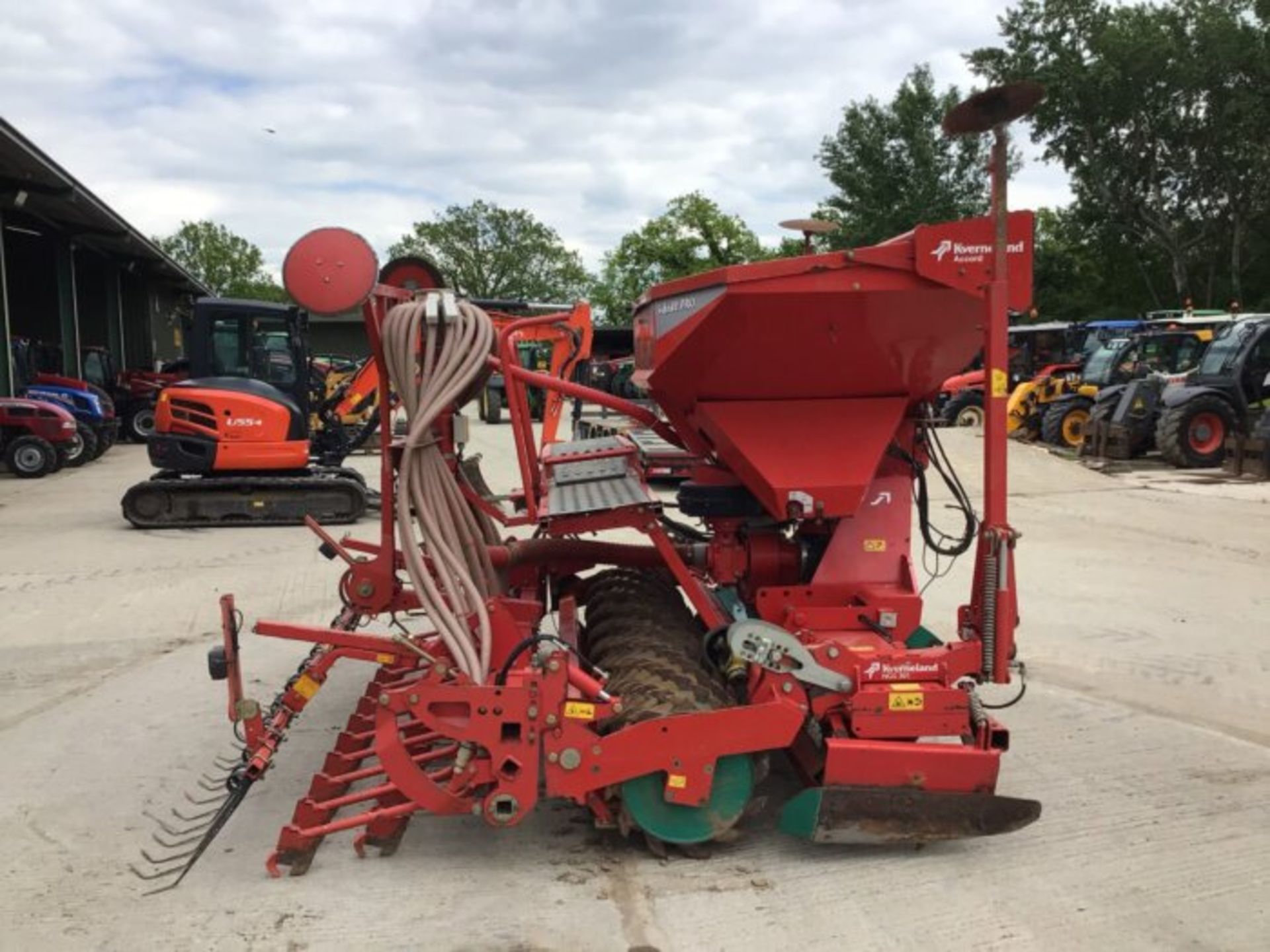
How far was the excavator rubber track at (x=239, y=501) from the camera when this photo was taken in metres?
10.5

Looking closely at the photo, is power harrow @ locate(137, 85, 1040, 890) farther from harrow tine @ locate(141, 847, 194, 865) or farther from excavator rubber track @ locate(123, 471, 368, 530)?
excavator rubber track @ locate(123, 471, 368, 530)

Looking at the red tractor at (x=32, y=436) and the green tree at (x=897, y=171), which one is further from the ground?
the green tree at (x=897, y=171)

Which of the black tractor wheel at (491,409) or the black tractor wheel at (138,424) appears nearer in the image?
the black tractor wheel at (138,424)

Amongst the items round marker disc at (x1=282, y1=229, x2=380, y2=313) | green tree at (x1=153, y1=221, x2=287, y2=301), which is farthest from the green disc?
green tree at (x1=153, y1=221, x2=287, y2=301)

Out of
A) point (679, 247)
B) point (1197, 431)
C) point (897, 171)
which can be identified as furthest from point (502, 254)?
point (1197, 431)

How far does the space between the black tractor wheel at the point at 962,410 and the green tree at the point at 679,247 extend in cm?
2728

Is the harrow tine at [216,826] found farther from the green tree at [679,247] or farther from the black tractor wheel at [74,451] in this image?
the green tree at [679,247]

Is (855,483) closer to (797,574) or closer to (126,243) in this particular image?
(797,574)

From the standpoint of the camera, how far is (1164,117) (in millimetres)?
30125

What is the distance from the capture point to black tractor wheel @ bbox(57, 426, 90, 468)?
1546 centimetres

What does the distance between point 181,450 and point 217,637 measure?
4.87 metres

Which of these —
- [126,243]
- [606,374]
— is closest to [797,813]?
[606,374]

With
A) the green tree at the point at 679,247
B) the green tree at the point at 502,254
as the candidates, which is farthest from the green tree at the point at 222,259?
the green tree at the point at 679,247

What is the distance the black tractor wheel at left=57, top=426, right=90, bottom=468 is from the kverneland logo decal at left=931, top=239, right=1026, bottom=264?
50.0ft
